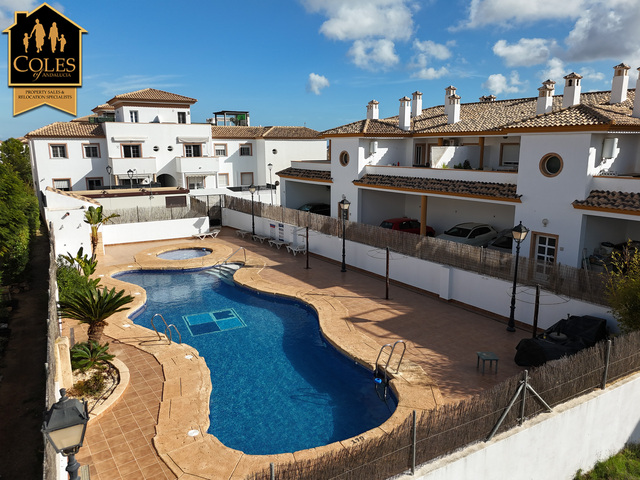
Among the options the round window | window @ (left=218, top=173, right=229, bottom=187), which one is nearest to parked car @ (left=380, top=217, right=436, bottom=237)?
the round window

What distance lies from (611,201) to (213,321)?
14553mm

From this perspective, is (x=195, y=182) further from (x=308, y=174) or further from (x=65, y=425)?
(x=65, y=425)

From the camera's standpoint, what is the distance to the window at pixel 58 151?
38469 millimetres

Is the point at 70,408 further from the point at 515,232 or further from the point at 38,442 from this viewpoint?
the point at 515,232

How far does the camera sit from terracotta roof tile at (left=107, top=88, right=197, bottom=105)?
135ft

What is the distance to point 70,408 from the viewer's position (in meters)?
5.32

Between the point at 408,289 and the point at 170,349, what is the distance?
10.3 meters

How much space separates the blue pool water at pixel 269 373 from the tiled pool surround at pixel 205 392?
0.40 metres

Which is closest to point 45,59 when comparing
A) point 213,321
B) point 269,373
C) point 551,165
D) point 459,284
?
point 213,321

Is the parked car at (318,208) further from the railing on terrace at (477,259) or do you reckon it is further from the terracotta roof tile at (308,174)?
the railing on terrace at (477,259)

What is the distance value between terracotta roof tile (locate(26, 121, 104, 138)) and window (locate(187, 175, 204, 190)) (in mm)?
8177

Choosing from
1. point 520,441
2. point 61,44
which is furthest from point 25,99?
point 520,441

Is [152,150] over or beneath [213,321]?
over

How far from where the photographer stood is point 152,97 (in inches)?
1651
